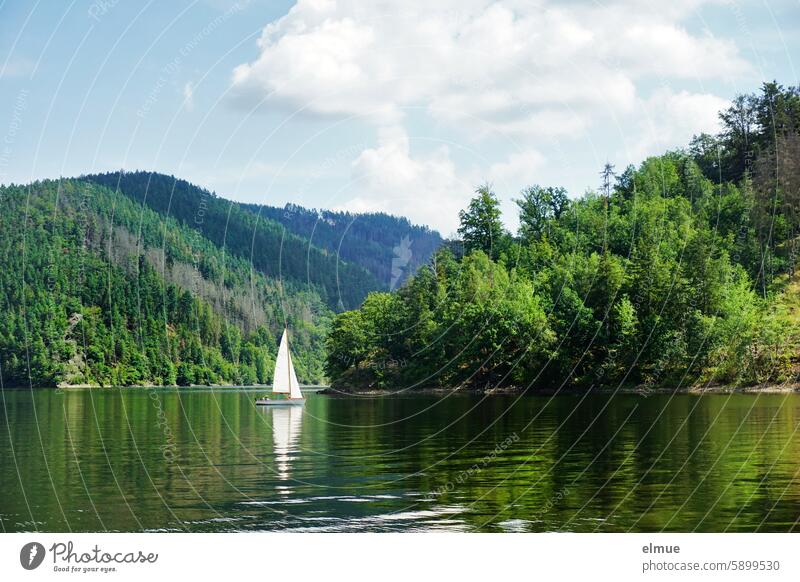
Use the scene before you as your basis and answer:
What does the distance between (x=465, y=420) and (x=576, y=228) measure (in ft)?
364

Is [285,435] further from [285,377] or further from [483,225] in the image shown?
[483,225]

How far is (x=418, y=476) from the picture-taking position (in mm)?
44125

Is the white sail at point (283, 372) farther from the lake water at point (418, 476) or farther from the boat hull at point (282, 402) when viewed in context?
the lake water at point (418, 476)

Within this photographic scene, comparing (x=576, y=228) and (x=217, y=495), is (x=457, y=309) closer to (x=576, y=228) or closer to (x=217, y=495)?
(x=576, y=228)

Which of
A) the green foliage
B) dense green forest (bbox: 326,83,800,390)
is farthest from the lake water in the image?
the green foliage

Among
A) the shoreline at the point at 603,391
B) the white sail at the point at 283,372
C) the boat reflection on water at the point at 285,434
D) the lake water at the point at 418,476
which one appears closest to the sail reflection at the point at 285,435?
the boat reflection on water at the point at 285,434

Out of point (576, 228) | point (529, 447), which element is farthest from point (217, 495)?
point (576, 228)

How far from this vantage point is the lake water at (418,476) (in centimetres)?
3316

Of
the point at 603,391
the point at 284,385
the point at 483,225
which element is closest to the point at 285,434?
the point at 284,385
